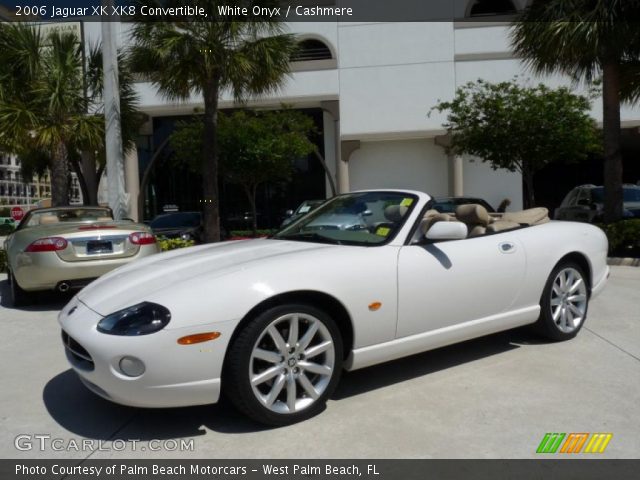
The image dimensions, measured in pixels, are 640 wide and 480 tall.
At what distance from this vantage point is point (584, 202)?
42.1 ft

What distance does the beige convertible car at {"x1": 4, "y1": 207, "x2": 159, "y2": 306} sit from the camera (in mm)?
6258

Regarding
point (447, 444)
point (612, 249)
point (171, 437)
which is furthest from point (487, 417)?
point (612, 249)

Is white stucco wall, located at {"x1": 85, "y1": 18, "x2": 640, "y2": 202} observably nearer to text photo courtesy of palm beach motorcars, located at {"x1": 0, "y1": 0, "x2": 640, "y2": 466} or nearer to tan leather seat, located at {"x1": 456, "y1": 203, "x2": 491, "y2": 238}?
text photo courtesy of palm beach motorcars, located at {"x1": 0, "y1": 0, "x2": 640, "y2": 466}

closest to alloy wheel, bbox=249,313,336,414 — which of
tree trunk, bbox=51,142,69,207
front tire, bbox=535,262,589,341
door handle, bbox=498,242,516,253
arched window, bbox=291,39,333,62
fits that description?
door handle, bbox=498,242,516,253

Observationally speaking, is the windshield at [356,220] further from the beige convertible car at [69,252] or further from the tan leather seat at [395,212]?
the beige convertible car at [69,252]

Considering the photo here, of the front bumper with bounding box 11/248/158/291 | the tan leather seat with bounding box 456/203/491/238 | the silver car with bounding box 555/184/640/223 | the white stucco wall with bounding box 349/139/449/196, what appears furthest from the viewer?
the white stucco wall with bounding box 349/139/449/196

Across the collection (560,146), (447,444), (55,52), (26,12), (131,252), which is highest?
(26,12)

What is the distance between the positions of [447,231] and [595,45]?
8079 mm

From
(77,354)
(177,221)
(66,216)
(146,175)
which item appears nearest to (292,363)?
(77,354)

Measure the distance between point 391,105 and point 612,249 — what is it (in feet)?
37.5

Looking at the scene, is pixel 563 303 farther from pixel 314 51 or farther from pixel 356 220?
pixel 314 51

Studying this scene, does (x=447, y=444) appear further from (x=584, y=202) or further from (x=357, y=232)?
(x=584, y=202)

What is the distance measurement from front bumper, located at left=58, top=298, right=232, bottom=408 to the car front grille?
0.05 meters
